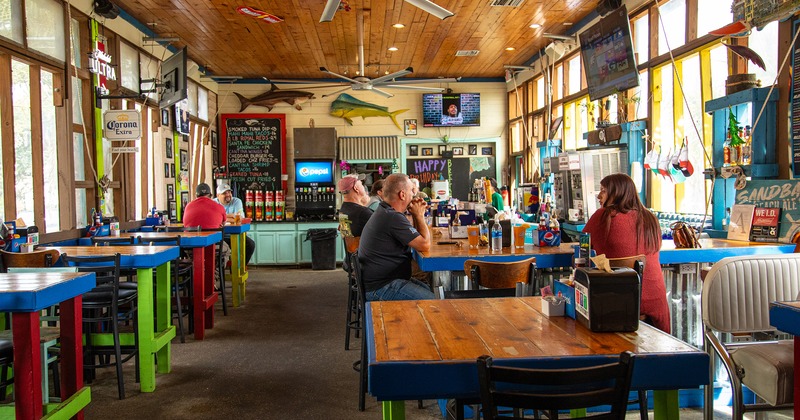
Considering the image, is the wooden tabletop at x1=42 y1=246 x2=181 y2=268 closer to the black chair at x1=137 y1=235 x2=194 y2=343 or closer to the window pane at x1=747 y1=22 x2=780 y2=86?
the black chair at x1=137 y1=235 x2=194 y2=343

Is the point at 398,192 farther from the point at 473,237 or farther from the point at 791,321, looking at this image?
the point at 791,321

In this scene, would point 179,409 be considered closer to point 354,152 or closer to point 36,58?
point 36,58

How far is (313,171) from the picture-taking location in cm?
1242

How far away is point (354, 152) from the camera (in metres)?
12.7

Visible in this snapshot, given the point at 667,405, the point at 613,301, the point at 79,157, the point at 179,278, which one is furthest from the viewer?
the point at 79,157

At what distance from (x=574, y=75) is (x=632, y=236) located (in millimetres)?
6554

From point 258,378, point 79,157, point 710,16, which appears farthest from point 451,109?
point 258,378

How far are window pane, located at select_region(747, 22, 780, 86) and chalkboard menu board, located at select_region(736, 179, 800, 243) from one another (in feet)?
2.98

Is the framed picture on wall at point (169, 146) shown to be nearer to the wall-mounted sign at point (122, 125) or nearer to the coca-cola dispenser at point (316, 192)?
the wall-mounted sign at point (122, 125)

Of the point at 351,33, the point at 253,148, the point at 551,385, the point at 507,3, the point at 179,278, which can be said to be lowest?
the point at 179,278

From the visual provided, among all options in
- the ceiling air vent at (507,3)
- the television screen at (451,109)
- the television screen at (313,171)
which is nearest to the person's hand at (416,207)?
the ceiling air vent at (507,3)

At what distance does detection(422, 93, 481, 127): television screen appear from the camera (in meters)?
12.8

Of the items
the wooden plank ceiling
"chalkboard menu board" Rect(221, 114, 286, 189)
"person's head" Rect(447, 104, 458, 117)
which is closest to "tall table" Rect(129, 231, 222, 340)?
the wooden plank ceiling

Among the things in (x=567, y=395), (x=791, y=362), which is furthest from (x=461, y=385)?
(x=791, y=362)
